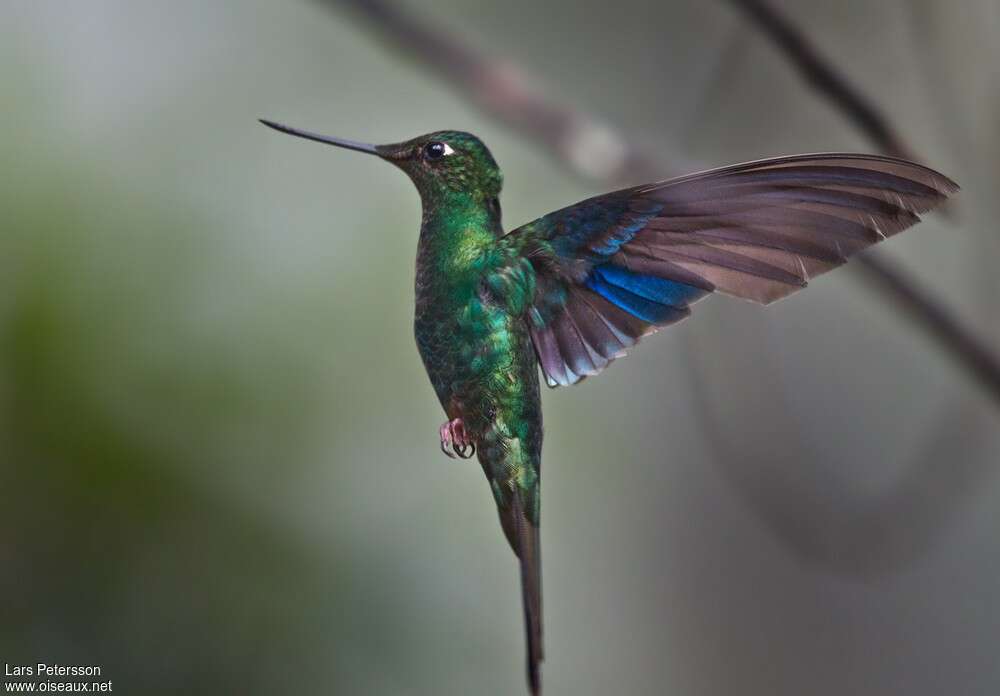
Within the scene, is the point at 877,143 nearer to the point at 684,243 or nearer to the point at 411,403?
the point at 684,243

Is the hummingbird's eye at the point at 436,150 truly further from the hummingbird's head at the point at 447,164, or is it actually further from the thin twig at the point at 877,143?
the thin twig at the point at 877,143

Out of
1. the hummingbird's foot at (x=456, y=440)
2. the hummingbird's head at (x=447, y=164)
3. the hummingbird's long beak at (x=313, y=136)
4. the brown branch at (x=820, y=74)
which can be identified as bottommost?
the hummingbird's foot at (x=456, y=440)

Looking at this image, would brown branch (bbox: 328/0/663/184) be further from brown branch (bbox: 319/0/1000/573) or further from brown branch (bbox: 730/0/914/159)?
brown branch (bbox: 730/0/914/159)

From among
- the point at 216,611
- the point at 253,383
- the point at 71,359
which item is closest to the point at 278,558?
the point at 216,611

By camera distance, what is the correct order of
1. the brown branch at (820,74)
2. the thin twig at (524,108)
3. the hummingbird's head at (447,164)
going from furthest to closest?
the thin twig at (524,108), the brown branch at (820,74), the hummingbird's head at (447,164)

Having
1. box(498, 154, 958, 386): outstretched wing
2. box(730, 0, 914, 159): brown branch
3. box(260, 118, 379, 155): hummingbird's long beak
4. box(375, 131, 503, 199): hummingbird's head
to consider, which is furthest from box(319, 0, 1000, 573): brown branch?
box(260, 118, 379, 155): hummingbird's long beak

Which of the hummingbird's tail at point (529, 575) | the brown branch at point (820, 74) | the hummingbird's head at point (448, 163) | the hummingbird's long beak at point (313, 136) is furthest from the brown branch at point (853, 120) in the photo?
the hummingbird's long beak at point (313, 136)

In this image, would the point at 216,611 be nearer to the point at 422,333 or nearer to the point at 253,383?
Result: the point at 253,383
